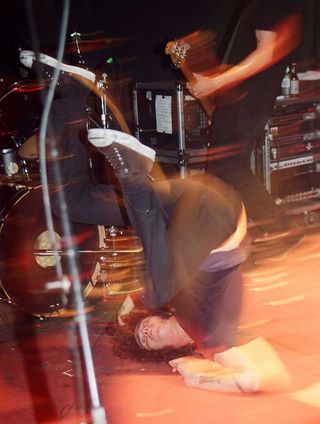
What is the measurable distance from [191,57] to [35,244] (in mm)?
1612

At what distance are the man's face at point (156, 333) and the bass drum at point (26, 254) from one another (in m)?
0.62

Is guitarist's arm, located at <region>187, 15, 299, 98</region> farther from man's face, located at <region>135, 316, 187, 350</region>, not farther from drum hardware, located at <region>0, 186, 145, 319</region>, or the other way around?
man's face, located at <region>135, 316, 187, 350</region>

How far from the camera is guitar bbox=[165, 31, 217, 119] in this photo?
11.7 feet

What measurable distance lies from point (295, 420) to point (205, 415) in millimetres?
331

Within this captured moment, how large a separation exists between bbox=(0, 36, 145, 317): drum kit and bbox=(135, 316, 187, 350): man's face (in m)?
0.48

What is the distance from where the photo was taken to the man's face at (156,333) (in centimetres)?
247

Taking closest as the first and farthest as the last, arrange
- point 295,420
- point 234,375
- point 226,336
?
point 295,420 → point 234,375 → point 226,336

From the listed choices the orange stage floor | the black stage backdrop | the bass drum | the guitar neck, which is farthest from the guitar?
the bass drum

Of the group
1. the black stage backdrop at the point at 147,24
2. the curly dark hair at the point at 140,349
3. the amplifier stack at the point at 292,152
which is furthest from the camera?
the black stage backdrop at the point at 147,24

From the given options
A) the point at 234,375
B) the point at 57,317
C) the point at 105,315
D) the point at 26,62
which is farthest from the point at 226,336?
the point at 26,62

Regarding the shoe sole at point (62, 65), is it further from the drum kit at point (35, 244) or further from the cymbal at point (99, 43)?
the cymbal at point (99, 43)

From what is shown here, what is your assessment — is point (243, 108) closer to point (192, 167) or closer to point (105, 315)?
point (192, 167)

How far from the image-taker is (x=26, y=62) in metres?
2.57

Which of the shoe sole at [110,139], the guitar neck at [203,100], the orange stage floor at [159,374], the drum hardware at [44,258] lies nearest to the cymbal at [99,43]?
the guitar neck at [203,100]
